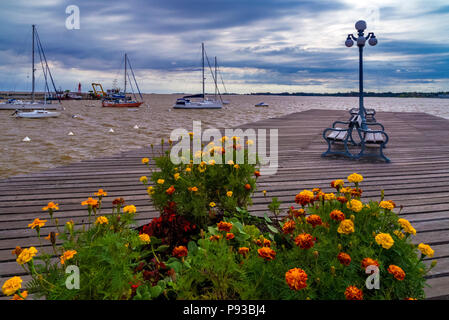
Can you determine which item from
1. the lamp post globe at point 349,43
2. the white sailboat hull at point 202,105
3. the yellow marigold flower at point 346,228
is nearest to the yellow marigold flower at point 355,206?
the yellow marigold flower at point 346,228

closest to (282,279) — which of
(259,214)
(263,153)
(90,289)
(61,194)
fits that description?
(90,289)

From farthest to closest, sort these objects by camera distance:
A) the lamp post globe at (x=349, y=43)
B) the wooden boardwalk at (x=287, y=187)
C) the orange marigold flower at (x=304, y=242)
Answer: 1. the lamp post globe at (x=349, y=43)
2. the wooden boardwalk at (x=287, y=187)
3. the orange marigold flower at (x=304, y=242)

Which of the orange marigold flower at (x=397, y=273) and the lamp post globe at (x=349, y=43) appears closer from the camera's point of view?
the orange marigold flower at (x=397, y=273)

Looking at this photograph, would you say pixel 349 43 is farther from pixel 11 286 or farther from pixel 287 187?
pixel 11 286

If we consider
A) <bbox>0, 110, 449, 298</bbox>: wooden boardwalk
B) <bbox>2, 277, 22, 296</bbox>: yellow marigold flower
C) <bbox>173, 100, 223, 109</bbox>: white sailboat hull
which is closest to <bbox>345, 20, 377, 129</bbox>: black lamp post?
<bbox>0, 110, 449, 298</bbox>: wooden boardwalk

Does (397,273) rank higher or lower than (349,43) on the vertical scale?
lower

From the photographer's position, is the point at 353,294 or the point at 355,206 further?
the point at 355,206

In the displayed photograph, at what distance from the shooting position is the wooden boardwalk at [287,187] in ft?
9.30

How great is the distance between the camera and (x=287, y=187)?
439 cm

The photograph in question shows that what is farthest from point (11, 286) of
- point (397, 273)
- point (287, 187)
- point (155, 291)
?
point (287, 187)

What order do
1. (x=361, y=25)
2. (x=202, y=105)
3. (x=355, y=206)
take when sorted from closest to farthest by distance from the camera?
(x=355, y=206) → (x=361, y=25) → (x=202, y=105)

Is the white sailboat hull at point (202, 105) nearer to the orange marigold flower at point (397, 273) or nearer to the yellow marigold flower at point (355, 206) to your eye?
the yellow marigold flower at point (355, 206)

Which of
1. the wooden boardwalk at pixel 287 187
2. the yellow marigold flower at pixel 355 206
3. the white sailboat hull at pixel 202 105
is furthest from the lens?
the white sailboat hull at pixel 202 105
